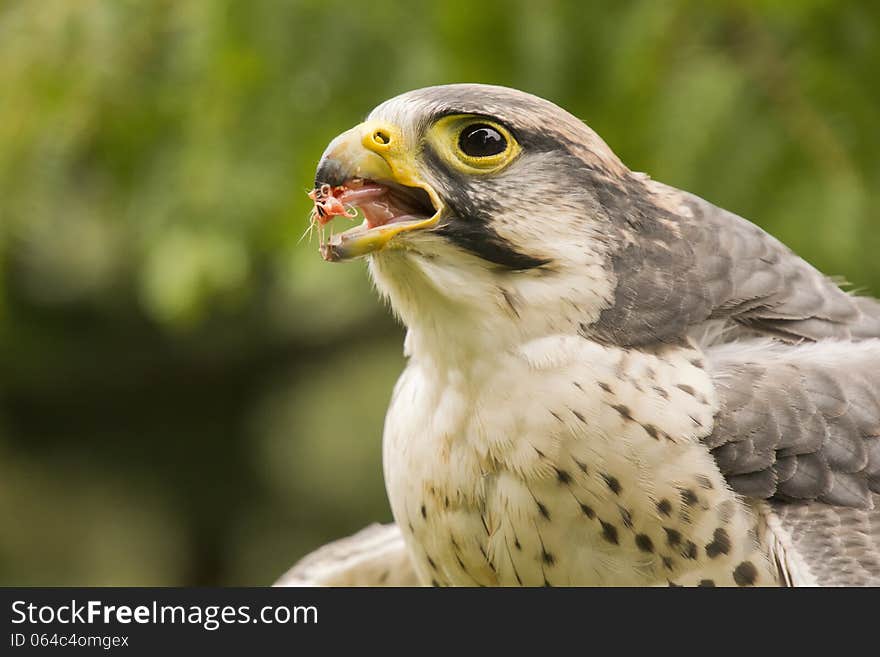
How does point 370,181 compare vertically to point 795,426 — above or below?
above

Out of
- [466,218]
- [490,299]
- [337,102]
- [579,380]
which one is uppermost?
[337,102]

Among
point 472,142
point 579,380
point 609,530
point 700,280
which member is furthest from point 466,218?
point 609,530

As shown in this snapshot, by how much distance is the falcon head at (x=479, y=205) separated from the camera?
2293 mm

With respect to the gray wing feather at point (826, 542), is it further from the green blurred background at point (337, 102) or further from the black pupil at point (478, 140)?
the green blurred background at point (337, 102)

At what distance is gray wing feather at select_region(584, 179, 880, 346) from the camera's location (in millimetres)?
2420

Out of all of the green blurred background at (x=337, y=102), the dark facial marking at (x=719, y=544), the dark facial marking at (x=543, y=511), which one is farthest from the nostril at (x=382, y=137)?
the green blurred background at (x=337, y=102)

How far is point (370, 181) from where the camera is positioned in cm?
232

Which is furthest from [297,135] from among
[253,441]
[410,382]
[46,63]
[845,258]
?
[253,441]

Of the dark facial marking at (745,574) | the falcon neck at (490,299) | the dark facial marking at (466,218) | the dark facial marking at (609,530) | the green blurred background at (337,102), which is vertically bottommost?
the dark facial marking at (745,574)

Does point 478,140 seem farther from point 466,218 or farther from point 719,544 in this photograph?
point 719,544

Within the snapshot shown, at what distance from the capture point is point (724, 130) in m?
3.75

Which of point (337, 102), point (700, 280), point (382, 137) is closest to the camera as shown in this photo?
point (382, 137)

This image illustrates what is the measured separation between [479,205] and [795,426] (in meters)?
0.75

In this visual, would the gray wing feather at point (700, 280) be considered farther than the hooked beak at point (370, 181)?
Yes
